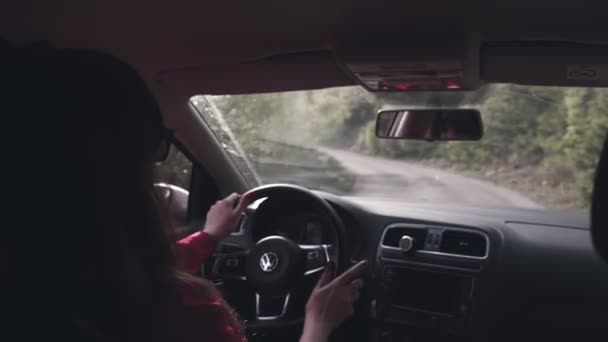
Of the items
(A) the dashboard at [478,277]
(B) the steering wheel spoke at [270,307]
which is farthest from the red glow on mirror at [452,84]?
(B) the steering wheel spoke at [270,307]

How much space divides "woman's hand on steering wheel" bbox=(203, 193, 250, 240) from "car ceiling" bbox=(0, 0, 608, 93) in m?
0.78

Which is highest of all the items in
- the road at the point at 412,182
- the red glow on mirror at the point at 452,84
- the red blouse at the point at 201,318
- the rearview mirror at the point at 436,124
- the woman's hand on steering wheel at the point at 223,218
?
the red glow on mirror at the point at 452,84

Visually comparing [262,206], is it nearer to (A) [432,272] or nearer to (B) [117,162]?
(A) [432,272]

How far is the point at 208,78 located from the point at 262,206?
29.7 inches

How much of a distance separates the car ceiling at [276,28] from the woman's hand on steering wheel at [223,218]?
2.55 feet

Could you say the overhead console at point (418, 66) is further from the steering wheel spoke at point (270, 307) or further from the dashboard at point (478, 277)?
the steering wheel spoke at point (270, 307)

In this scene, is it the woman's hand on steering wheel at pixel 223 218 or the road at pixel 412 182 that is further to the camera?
the road at pixel 412 182

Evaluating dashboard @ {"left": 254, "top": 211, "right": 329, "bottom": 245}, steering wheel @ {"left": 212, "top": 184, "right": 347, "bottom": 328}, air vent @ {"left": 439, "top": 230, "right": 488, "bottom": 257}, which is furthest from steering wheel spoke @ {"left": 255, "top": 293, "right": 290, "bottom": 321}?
air vent @ {"left": 439, "top": 230, "right": 488, "bottom": 257}

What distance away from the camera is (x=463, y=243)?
11.0ft

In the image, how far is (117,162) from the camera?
1407 mm

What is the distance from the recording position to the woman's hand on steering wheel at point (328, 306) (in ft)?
7.73

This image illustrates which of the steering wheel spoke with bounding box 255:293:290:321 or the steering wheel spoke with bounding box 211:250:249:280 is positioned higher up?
the steering wheel spoke with bounding box 211:250:249:280

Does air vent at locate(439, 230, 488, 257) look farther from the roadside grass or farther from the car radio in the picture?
the roadside grass

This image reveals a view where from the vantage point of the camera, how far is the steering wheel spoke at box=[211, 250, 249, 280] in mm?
3447
